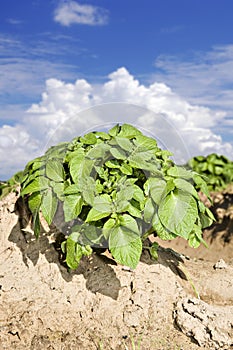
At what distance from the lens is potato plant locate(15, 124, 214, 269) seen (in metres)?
2.78

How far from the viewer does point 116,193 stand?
2.90m

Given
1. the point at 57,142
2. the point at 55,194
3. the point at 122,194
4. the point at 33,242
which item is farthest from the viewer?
the point at 33,242

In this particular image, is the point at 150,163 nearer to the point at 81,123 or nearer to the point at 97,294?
the point at 81,123

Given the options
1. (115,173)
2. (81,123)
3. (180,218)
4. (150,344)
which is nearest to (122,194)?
(115,173)

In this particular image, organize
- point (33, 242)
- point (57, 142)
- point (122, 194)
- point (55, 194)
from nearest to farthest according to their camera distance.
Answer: point (122, 194)
point (55, 194)
point (57, 142)
point (33, 242)

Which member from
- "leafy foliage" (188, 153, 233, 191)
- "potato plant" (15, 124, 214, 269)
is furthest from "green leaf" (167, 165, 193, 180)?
"leafy foliage" (188, 153, 233, 191)

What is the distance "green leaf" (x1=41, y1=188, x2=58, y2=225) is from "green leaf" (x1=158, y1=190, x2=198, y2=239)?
2.22 feet

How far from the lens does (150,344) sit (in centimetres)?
295

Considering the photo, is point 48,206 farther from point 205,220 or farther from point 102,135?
point 205,220

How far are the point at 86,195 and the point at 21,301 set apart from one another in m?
0.96

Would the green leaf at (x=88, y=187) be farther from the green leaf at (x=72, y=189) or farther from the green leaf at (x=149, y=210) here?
the green leaf at (x=149, y=210)

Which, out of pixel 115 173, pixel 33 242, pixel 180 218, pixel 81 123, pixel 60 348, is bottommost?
pixel 60 348

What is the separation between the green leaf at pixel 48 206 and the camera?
293cm

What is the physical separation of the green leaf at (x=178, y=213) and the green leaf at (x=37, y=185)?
0.78 metres
